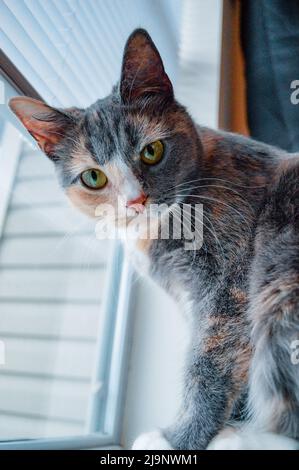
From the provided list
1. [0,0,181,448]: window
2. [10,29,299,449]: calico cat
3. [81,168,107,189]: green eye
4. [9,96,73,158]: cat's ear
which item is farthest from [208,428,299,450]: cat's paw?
[9,96,73,158]: cat's ear

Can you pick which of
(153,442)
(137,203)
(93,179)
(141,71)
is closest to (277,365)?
(153,442)

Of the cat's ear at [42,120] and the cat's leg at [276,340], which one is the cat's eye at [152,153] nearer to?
the cat's ear at [42,120]

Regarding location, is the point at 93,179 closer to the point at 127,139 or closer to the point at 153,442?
the point at 127,139

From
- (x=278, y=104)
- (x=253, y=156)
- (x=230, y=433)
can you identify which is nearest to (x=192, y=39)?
(x=278, y=104)

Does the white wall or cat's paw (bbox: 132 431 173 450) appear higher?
the white wall

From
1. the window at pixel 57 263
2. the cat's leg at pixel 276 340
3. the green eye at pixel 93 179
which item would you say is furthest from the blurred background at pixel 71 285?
the cat's leg at pixel 276 340

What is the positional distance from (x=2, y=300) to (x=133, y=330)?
35 cm

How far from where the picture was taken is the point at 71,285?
3.72 feet

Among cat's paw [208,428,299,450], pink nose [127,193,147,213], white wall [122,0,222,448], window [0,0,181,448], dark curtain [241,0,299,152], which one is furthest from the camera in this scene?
dark curtain [241,0,299,152]

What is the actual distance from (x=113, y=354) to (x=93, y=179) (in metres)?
0.48

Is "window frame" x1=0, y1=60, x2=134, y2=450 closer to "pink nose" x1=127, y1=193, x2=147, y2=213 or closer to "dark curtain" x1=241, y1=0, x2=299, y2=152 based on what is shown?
"pink nose" x1=127, y1=193, x2=147, y2=213

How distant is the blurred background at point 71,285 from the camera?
2.93 ft

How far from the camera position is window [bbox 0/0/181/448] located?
0.88 meters

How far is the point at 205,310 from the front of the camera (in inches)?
29.8
